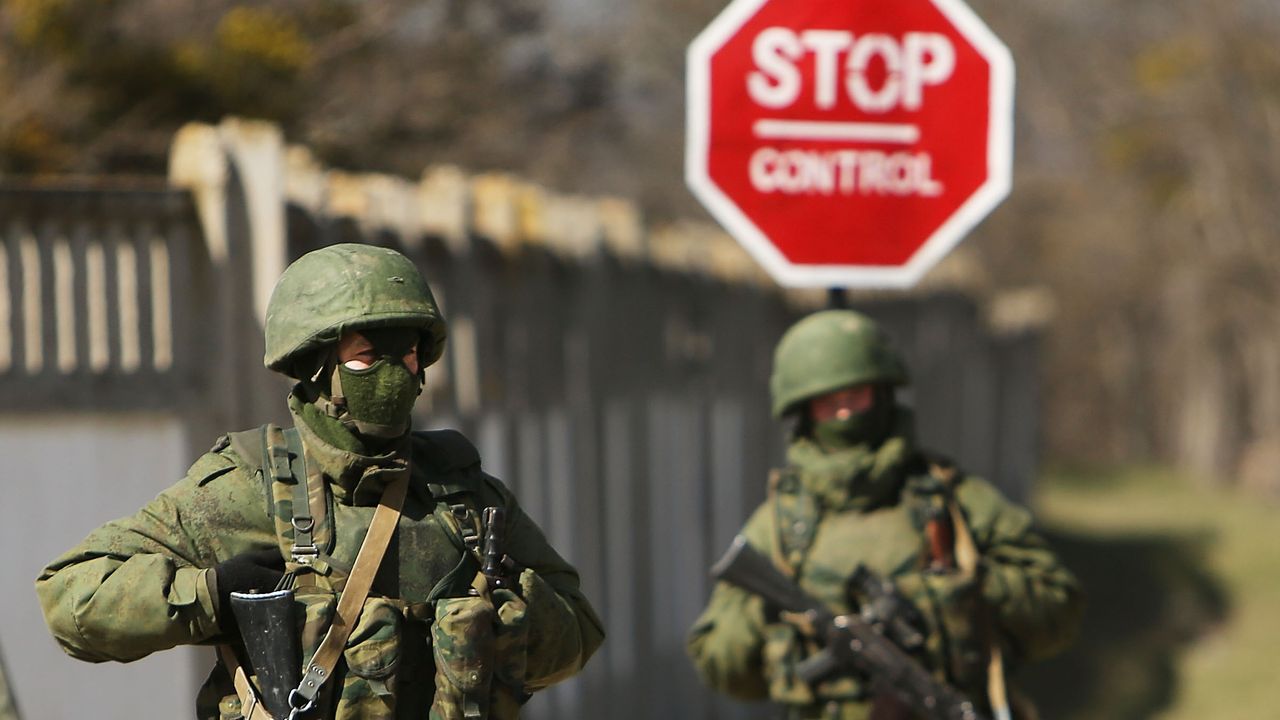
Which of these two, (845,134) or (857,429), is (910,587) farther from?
(845,134)

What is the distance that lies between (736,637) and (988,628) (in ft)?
2.14

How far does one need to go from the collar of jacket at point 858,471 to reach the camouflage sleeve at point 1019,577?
0.20 meters

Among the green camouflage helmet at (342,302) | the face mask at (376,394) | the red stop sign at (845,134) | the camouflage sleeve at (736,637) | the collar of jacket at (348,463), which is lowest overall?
the camouflage sleeve at (736,637)

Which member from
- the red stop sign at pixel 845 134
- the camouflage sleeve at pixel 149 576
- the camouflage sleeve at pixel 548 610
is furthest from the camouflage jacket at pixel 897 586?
the camouflage sleeve at pixel 149 576

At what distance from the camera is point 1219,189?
113 feet

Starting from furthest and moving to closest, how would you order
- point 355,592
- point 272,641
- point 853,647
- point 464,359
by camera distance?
point 464,359 < point 853,647 < point 355,592 < point 272,641

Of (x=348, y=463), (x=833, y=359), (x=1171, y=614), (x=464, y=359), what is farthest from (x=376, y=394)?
(x=1171, y=614)

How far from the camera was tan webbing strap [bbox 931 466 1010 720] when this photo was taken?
561cm

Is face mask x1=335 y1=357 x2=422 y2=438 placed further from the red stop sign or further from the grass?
the grass

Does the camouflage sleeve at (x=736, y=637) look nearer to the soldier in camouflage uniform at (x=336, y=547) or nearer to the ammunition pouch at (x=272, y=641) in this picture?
the soldier in camouflage uniform at (x=336, y=547)

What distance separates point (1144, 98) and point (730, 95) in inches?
1299

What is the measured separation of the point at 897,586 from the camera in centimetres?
556

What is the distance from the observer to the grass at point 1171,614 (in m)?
15.3

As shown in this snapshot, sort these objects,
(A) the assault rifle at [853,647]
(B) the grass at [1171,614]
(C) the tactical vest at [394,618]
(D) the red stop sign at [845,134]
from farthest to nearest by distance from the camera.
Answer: (B) the grass at [1171,614], (D) the red stop sign at [845,134], (A) the assault rifle at [853,647], (C) the tactical vest at [394,618]
